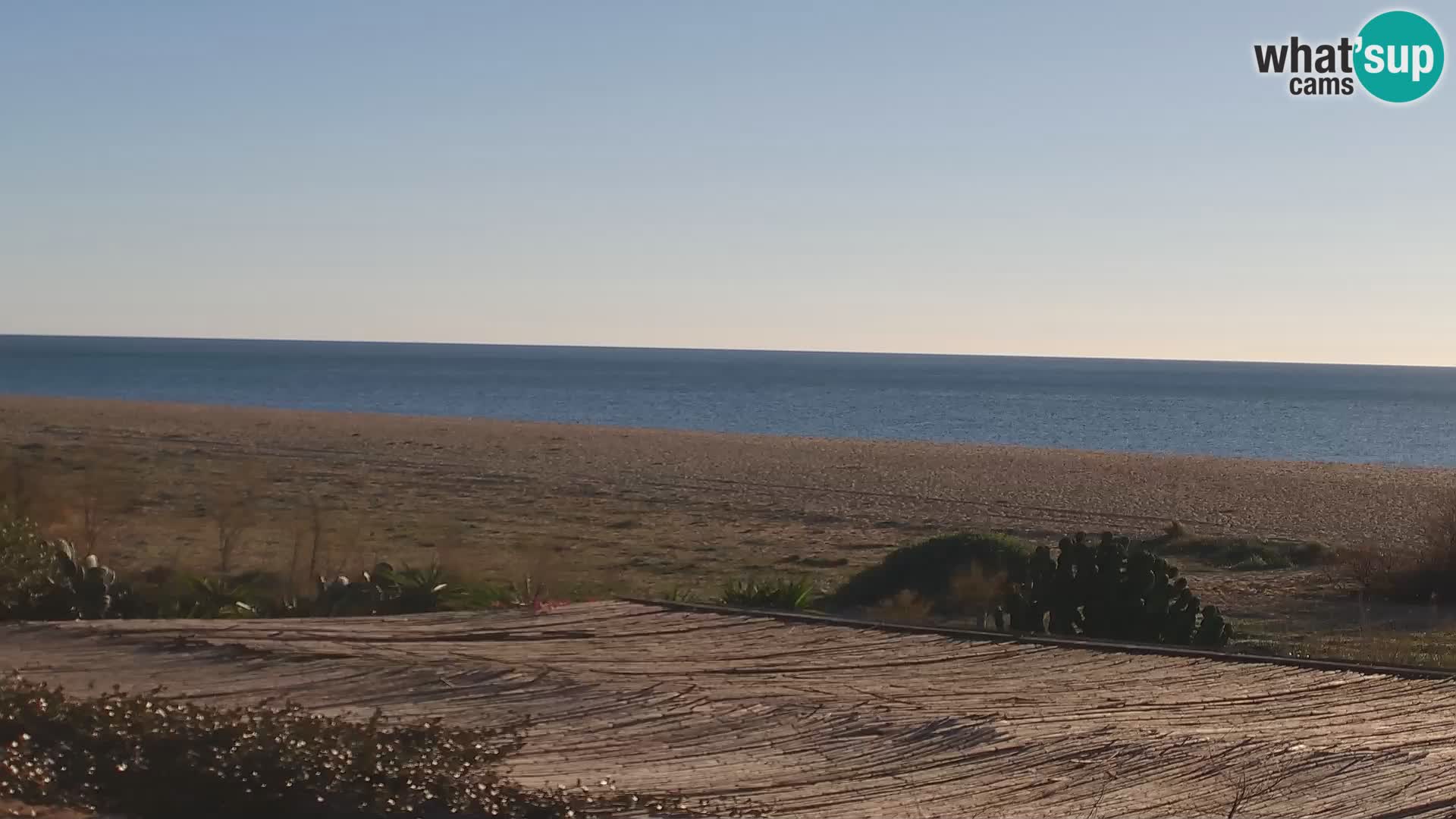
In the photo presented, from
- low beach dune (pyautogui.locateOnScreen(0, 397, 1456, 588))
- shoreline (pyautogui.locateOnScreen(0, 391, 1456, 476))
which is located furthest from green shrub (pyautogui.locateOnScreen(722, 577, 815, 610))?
shoreline (pyautogui.locateOnScreen(0, 391, 1456, 476))

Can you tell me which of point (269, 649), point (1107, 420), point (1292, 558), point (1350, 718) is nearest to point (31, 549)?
point (269, 649)

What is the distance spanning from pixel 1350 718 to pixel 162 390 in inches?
3837

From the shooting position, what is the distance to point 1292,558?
21.6 m

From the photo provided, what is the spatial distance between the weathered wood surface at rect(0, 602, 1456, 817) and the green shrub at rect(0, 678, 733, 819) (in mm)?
305

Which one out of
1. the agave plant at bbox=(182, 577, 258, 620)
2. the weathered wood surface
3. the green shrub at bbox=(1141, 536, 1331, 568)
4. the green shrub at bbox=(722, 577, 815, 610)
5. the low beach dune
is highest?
the weathered wood surface

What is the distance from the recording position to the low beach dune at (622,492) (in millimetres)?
18766

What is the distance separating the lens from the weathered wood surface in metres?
5.08

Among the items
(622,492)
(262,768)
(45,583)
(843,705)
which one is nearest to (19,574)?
(45,583)

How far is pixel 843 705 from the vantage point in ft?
20.3

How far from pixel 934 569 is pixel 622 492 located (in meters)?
14.8

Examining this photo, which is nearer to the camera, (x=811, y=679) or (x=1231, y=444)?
(x=811, y=679)

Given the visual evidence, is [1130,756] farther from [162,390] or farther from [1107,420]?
[162,390]

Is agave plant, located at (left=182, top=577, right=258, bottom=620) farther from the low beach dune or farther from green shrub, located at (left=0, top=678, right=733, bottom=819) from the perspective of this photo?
green shrub, located at (left=0, top=678, right=733, bottom=819)

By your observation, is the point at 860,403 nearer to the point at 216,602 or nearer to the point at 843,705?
the point at 216,602
